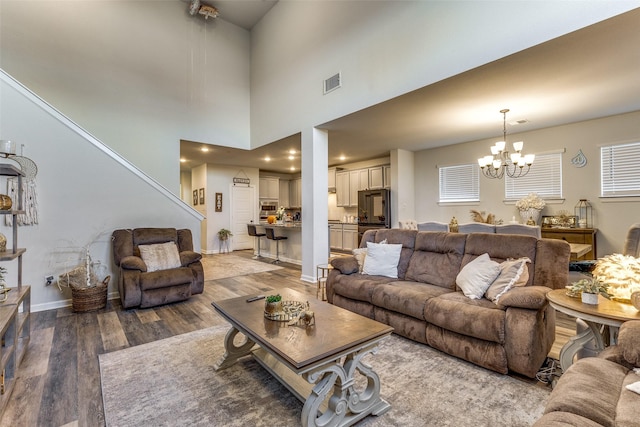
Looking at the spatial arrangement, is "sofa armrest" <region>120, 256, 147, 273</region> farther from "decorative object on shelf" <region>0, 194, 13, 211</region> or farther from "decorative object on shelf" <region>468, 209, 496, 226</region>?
"decorative object on shelf" <region>468, 209, 496, 226</region>

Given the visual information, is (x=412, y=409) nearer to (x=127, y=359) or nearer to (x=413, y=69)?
(x=127, y=359)

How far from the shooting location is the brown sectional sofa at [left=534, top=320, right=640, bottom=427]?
106cm

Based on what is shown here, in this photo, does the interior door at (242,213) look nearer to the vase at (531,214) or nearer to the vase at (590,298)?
the vase at (531,214)

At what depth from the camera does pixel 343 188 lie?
8.91 meters

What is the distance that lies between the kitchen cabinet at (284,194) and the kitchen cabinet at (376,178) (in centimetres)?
368

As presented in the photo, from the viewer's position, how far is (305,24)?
17.9ft

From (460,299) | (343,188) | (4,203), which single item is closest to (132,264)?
(4,203)

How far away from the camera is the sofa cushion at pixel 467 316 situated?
7.11ft

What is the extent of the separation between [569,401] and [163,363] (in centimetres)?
263

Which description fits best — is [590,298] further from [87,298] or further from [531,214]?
[87,298]

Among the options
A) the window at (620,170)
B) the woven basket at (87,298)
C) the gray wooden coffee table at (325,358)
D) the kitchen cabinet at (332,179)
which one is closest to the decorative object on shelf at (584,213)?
the window at (620,170)

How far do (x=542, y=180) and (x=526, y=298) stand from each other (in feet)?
14.6

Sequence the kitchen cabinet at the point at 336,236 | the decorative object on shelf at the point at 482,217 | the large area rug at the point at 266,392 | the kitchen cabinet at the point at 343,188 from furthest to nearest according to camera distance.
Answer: the kitchen cabinet at the point at 343,188 < the kitchen cabinet at the point at 336,236 < the decorative object on shelf at the point at 482,217 < the large area rug at the point at 266,392

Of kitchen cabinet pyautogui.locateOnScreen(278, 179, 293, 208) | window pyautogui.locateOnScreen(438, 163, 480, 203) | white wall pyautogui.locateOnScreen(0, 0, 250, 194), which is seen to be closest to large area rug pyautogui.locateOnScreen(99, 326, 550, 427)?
white wall pyautogui.locateOnScreen(0, 0, 250, 194)
